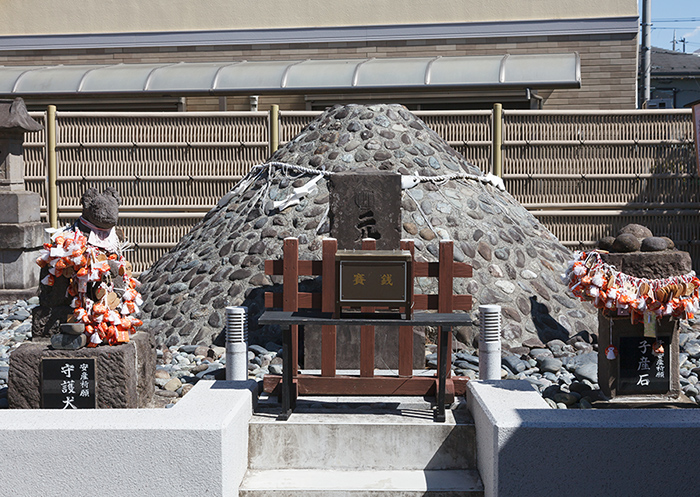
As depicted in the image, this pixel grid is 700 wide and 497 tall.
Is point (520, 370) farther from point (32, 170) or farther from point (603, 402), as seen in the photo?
point (32, 170)

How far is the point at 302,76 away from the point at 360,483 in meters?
9.98

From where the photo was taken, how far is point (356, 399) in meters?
5.24

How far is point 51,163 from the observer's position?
11023 millimetres

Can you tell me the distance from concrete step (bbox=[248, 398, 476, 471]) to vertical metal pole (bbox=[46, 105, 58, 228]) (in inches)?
297

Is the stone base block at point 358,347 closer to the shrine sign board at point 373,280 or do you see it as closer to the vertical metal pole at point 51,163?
the shrine sign board at point 373,280

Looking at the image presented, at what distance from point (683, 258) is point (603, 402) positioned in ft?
3.65

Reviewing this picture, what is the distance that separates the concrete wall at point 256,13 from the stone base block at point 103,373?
10588mm

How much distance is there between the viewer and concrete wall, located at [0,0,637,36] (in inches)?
554

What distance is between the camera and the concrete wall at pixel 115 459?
154 inches

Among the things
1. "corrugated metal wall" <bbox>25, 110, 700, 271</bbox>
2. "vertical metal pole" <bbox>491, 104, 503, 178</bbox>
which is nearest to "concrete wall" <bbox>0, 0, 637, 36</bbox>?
"corrugated metal wall" <bbox>25, 110, 700, 271</bbox>

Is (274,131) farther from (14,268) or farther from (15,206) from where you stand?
(14,268)

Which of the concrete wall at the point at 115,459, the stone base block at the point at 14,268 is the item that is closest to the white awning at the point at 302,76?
the stone base block at the point at 14,268

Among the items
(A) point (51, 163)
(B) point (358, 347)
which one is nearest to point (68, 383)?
(B) point (358, 347)

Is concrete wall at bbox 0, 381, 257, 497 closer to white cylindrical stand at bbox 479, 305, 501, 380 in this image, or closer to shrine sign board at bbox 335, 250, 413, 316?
shrine sign board at bbox 335, 250, 413, 316
